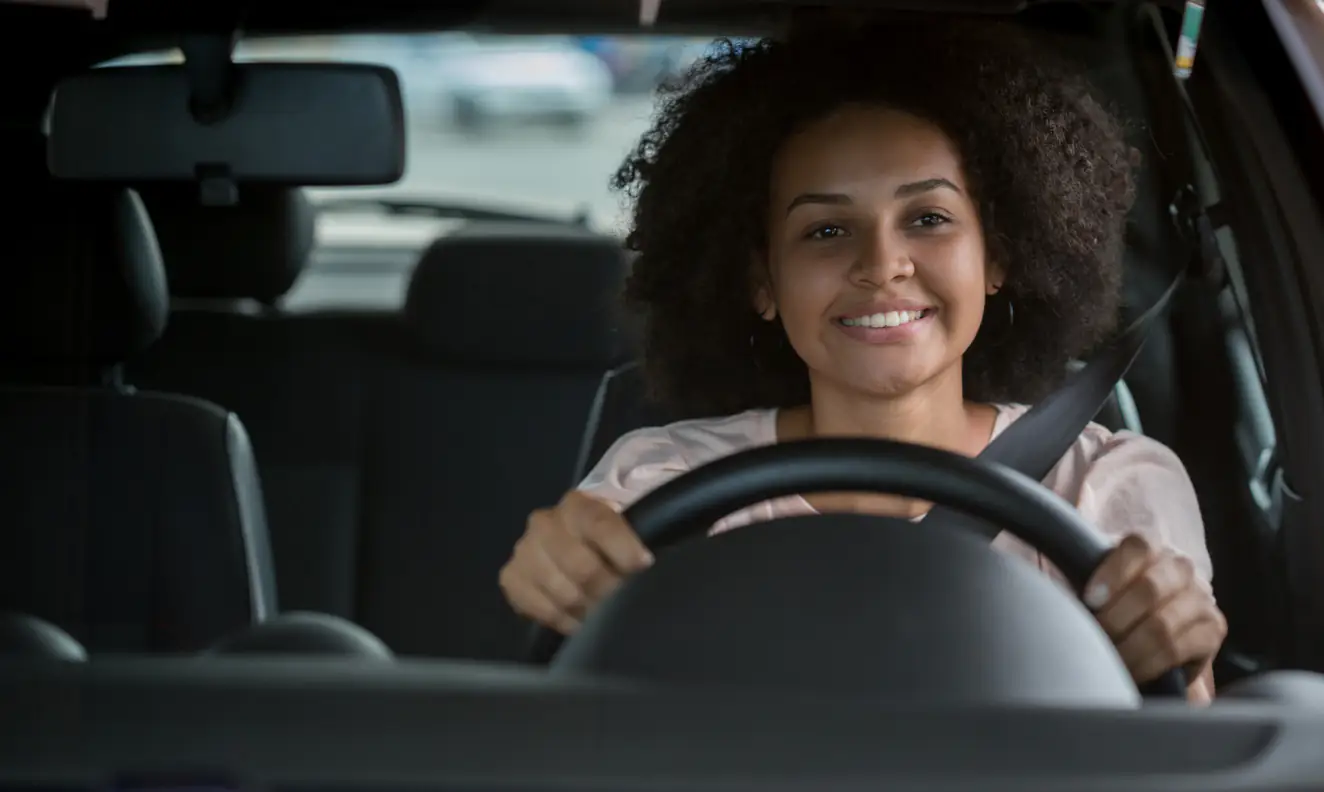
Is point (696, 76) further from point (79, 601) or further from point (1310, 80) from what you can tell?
point (79, 601)

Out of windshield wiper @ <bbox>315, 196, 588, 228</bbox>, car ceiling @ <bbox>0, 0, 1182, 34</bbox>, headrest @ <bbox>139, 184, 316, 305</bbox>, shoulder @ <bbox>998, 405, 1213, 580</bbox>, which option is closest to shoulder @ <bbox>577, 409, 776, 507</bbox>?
shoulder @ <bbox>998, 405, 1213, 580</bbox>

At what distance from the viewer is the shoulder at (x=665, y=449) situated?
1.88 m

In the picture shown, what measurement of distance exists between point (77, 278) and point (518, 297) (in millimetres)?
645

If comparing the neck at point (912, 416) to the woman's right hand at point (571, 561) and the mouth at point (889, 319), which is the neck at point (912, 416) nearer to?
the mouth at point (889, 319)

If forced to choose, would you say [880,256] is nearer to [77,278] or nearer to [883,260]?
[883,260]

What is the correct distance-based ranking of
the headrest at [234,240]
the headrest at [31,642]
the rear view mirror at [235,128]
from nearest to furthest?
the headrest at [31,642]
the rear view mirror at [235,128]
the headrest at [234,240]

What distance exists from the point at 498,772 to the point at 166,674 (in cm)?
21

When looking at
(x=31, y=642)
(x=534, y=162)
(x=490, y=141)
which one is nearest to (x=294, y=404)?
(x=31, y=642)

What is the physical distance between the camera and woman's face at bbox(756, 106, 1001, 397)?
176 cm

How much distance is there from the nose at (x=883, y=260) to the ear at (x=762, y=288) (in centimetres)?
24

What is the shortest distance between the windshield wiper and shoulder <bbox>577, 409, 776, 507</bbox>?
1206mm

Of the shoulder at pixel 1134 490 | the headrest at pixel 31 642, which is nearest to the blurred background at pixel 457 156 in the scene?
the shoulder at pixel 1134 490

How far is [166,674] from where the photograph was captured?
3.39 feet

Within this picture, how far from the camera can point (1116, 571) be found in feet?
4.23
